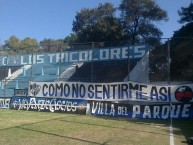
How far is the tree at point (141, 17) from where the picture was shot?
50.7 meters

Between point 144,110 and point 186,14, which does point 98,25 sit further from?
point 144,110

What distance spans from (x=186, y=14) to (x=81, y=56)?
16062 millimetres

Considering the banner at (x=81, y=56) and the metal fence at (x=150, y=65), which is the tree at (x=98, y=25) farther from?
the banner at (x=81, y=56)

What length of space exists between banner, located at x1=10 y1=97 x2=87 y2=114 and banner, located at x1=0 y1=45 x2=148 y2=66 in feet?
11.7

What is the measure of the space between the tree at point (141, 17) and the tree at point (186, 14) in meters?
11.5

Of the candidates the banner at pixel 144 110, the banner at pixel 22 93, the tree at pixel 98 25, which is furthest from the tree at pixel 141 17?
the banner at pixel 144 110

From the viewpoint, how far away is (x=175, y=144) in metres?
9.73

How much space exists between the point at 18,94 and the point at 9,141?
14515 mm

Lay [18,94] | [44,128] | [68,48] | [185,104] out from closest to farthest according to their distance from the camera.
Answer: [44,128] → [185,104] → [18,94] → [68,48]

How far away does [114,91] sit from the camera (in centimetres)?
1984

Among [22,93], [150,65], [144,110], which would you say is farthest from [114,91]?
[150,65]

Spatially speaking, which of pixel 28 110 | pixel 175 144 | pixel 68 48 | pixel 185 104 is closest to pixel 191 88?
pixel 185 104

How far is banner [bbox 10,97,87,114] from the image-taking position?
20447 mm

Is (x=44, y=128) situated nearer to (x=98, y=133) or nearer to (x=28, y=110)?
(x=98, y=133)
